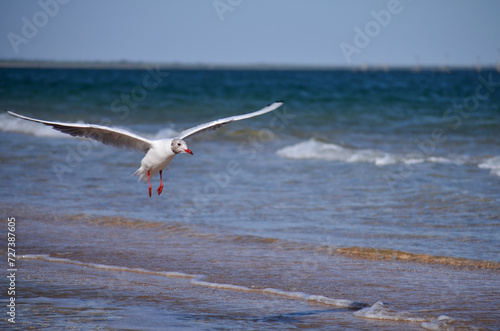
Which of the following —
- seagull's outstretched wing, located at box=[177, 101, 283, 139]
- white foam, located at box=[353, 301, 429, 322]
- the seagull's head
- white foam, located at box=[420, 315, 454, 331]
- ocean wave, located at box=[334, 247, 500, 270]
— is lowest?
white foam, located at box=[420, 315, 454, 331]

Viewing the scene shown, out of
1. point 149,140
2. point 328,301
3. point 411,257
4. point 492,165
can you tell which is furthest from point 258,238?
point 492,165

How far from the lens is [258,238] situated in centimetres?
901

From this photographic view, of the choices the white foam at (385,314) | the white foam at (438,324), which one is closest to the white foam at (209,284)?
the white foam at (385,314)

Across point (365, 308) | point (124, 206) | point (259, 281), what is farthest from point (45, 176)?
point (365, 308)

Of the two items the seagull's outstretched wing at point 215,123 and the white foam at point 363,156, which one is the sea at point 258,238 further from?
the seagull's outstretched wing at point 215,123

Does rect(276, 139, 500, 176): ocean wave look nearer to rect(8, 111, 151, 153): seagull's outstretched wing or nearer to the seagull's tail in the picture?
the seagull's tail

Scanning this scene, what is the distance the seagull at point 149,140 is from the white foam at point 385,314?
284cm

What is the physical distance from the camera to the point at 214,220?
33.4ft

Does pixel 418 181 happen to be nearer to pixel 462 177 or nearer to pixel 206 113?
pixel 462 177

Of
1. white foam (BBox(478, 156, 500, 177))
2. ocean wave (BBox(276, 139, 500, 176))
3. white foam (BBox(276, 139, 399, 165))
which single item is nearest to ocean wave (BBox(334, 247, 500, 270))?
white foam (BBox(478, 156, 500, 177))

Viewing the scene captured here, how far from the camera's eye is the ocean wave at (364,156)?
15.5m

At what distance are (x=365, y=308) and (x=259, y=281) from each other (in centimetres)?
133

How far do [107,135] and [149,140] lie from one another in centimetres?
51

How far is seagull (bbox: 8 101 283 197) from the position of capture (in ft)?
Result: 26.5
